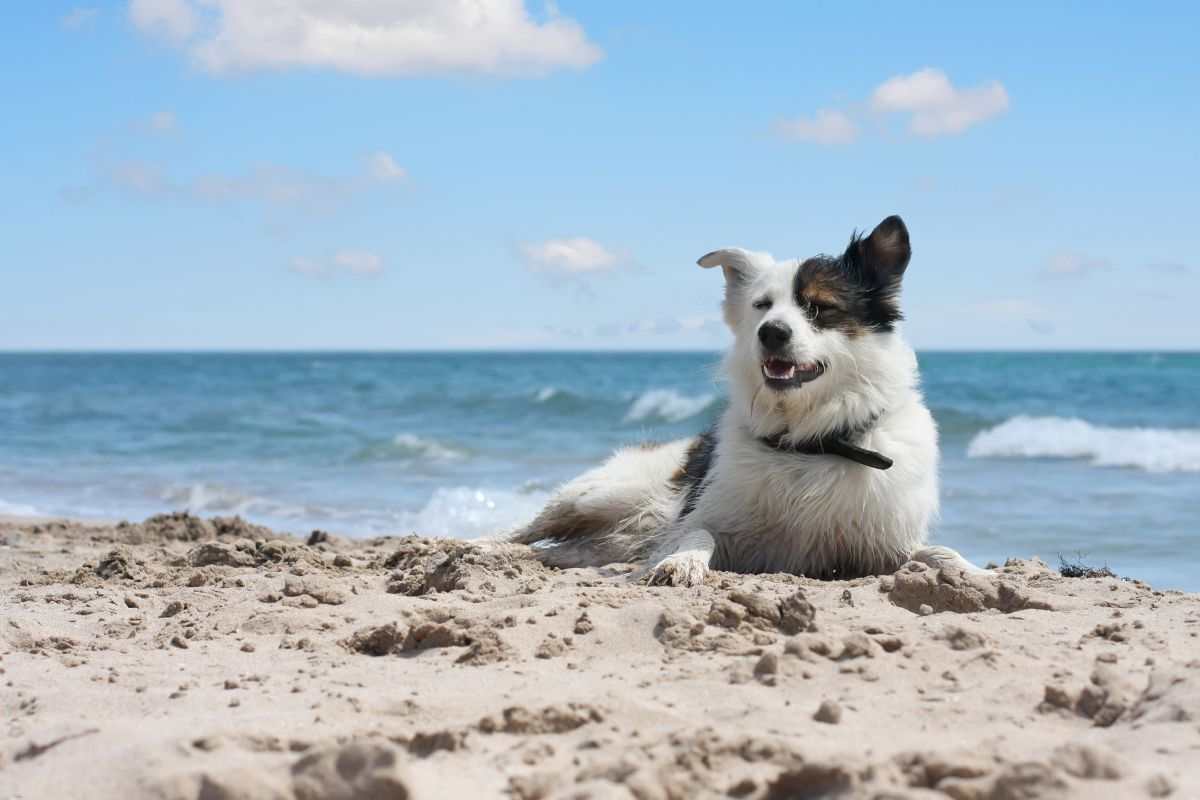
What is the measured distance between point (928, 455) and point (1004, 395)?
2795cm

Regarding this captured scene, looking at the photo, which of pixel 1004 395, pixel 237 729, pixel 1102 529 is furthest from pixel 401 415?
pixel 237 729

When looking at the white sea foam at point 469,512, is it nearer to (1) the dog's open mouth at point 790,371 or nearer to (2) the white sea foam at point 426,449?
(1) the dog's open mouth at point 790,371

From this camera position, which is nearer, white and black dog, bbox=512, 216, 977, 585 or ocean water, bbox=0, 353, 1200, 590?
white and black dog, bbox=512, 216, 977, 585

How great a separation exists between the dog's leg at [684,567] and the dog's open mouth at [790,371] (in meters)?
0.86

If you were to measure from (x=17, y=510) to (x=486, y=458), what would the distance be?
7597mm

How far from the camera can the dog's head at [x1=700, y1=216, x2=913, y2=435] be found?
546cm

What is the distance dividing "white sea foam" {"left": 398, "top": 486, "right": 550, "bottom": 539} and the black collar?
15.1 ft

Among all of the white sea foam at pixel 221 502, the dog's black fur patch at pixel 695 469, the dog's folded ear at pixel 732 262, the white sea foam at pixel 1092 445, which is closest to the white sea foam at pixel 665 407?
the white sea foam at pixel 1092 445

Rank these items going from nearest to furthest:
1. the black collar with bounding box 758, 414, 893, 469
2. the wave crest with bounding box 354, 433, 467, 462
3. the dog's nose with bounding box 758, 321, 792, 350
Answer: the dog's nose with bounding box 758, 321, 792, 350 < the black collar with bounding box 758, 414, 893, 469 < the wave crest with bounding box 354, 433, 467, 462

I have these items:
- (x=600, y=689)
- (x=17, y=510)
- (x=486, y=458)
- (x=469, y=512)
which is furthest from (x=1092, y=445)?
(x=600, y=689)

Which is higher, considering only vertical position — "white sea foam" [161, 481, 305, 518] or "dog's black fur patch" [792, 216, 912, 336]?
"dog's black fur patch" [792, 216, 912, 336]

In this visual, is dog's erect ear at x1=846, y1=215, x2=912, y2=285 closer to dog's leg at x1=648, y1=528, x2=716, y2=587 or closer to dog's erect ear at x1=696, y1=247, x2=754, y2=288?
dog's erect ear at x1=696, y1=247, x2=754, y2=288

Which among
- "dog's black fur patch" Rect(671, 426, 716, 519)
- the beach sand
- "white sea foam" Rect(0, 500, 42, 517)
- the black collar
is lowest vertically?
"white sea foam" Rect(0, 500, 42, 517)

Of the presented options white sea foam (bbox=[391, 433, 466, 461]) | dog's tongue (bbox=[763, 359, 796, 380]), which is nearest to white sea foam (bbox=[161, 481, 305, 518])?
white sea foam (bbox=[391, 433, 466, 461])
